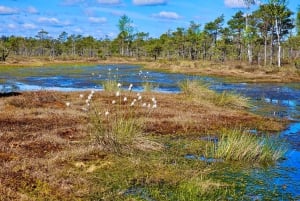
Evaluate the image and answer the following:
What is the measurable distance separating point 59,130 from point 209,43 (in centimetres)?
11104

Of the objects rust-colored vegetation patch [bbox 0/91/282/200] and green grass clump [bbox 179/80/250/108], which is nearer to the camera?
rust-colored vegetation patch [bbox 0/91/282/200]

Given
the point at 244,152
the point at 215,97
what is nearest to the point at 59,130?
the point at 244,152

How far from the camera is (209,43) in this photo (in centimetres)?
12550

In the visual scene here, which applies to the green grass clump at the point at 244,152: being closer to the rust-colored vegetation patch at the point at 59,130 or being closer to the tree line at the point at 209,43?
the rust-colored vegetation patch at the point at 59,130

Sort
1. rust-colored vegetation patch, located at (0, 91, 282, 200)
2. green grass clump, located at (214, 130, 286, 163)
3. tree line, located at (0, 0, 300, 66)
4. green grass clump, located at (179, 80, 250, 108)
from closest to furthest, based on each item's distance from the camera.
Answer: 1. rust-colored vegetation patch, located at (0, 91, 282, 200)
2. green grass clump, located at (214, 130, 286, 163)
3. green grass clump, located at (179, 80, 250, 108)
4. tree line, located at (0, 0, 300, 66)

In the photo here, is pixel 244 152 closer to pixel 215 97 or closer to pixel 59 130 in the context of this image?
pixel 59 130

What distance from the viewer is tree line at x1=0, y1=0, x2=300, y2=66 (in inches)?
3376

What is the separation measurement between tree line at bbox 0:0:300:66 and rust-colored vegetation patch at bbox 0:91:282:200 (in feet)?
122

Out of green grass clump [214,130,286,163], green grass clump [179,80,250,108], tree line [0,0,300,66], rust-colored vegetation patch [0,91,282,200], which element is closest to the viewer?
rust-colored vegetation patch [0,91,282,200]

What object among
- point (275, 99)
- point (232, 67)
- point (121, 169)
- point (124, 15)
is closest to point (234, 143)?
point (121, 169)

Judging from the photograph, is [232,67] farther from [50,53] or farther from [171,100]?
[50,53]

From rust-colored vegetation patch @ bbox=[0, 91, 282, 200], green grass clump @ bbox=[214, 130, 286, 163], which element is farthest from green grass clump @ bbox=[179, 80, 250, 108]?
green grass clump @ bbox=[214, 130, 286, 163]

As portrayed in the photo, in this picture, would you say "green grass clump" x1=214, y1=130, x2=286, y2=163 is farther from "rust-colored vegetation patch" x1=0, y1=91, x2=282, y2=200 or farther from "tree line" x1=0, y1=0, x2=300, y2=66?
"tree line" x1=0, y1=0, x2=300, y2=66

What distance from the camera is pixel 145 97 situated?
28.7 metres
